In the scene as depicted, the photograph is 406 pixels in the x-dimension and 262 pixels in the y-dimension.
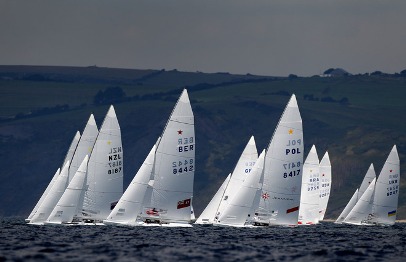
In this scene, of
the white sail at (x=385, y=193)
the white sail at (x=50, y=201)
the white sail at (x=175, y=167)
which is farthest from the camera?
the white sail at (x=385, y=193)

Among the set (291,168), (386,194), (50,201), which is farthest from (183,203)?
(386,194)

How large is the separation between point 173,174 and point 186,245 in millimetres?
11447

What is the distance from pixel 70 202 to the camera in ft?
250

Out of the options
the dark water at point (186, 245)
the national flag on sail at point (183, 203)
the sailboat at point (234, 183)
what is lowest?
the dark water at point (186, 245)

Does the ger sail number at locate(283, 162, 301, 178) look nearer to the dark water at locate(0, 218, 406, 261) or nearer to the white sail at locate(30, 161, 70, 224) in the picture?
the dark water at locate(0, 218, 406, 261)

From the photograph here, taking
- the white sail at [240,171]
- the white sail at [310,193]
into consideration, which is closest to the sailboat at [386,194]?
the white sail at [310,193]

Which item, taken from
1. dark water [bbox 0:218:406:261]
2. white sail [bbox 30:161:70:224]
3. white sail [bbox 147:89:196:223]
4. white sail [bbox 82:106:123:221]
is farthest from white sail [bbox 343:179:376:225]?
white sail [bbox 147:89:196:223]

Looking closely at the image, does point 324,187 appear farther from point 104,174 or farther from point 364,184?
point 104,174

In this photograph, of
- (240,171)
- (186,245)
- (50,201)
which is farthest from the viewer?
(240,171)

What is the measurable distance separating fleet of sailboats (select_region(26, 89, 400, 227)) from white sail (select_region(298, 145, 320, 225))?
15215mm

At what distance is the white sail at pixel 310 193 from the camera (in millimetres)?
100000

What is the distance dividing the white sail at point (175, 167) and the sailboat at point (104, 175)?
22.4ft

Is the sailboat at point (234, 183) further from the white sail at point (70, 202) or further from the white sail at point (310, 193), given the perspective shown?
the white sail at point (310, 193)

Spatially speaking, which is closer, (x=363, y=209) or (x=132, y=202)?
(x=132, y=202)
